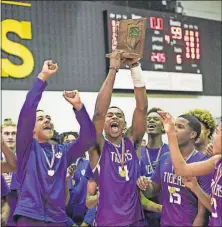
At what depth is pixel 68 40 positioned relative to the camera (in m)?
6.79

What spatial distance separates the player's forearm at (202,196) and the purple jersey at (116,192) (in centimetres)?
60

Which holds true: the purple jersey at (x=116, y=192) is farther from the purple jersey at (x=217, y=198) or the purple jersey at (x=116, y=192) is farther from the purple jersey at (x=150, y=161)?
the purple jersey at (x=217, y=198)

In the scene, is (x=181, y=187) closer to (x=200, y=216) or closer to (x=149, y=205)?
(x=200, y=216)

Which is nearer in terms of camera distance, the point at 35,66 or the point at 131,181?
the point at 131,181

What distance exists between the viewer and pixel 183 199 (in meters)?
3.42

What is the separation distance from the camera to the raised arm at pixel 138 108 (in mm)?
3709

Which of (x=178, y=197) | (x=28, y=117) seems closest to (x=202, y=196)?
(x=178, y=197)

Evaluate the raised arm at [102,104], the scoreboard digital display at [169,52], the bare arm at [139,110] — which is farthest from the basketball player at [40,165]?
the scoreboard digital display at [169,52]

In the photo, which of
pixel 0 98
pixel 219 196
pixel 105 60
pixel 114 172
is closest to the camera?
pixel 219 196

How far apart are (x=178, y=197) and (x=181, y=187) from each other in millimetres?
75

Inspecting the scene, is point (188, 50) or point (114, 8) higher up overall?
point (114, 8)

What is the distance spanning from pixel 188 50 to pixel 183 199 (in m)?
4.65

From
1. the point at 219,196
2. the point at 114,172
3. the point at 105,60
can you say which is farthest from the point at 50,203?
the point at 105,60

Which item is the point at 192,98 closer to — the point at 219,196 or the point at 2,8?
the point at 2,8
